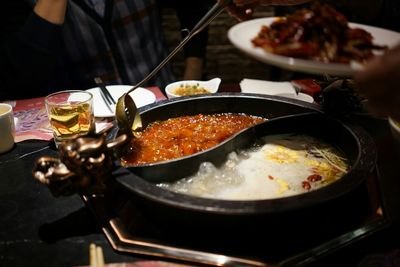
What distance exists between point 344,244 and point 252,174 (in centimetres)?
58

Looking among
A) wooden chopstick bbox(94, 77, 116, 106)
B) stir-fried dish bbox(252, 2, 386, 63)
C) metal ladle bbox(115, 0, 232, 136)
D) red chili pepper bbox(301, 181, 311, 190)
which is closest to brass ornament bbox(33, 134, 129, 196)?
metal ladle bbox(115, 0, 232, 136)

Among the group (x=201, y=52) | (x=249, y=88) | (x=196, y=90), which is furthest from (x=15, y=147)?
(x=201, y=52)

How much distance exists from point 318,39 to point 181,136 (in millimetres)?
1077

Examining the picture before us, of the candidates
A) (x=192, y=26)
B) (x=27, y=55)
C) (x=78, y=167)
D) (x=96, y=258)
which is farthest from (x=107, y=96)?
(x=192, y=26)

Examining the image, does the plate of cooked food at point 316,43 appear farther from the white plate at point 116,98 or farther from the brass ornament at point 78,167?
the white plate at point 116,98

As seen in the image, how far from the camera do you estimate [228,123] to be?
7.63 feet

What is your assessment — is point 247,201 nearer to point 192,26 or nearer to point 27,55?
point 27,55

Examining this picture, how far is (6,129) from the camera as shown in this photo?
210cm

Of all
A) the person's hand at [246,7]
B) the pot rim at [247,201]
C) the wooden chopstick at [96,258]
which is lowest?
the wooden chopstick at [96,258]

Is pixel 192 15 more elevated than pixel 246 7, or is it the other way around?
pixel 246 7

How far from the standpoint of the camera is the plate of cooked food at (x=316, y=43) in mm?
1170

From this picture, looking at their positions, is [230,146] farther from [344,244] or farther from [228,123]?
[344,244]

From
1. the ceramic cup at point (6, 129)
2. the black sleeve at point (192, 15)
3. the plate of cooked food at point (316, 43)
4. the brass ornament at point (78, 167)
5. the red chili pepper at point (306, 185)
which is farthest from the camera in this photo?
the black sleeve at point (192, 15)

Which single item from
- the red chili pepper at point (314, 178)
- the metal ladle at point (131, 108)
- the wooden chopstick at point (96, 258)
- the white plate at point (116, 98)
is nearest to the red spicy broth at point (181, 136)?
the metal ladle at point (131, 108)
